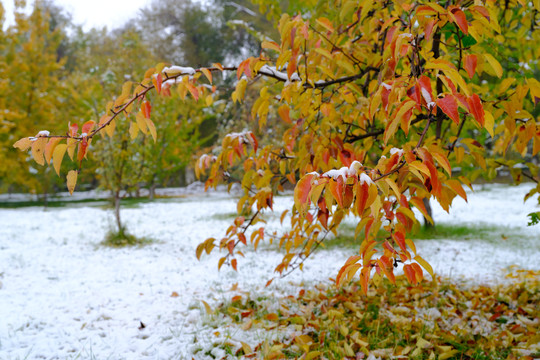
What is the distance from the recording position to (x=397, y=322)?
2.12 m

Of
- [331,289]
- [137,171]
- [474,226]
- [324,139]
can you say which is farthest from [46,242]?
[474,226]

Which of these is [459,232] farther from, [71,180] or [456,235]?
[71,180]

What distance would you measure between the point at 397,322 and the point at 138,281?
7.76 feet

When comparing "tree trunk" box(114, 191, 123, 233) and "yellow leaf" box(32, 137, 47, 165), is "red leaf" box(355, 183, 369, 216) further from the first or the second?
"tree trunk" box(114, 191, 123, 233)

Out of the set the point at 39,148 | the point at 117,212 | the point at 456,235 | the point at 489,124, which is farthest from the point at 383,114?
the point at 117,212

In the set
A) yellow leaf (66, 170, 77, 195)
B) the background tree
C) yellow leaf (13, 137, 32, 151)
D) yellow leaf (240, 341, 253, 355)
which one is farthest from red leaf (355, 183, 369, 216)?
the background tree

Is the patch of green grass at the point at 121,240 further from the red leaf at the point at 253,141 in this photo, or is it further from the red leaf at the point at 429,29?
the red leaf at the point at 429,29

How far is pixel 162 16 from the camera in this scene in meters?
19.2

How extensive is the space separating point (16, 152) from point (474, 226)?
11296 mm

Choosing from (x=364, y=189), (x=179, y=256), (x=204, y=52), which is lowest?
(x=179, y=256)

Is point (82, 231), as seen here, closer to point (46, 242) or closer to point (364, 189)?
point (46, 242)

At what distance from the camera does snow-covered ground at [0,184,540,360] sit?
1956 mm

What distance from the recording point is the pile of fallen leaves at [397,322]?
70.1 inches

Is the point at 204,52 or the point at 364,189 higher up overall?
the point at 204,52
